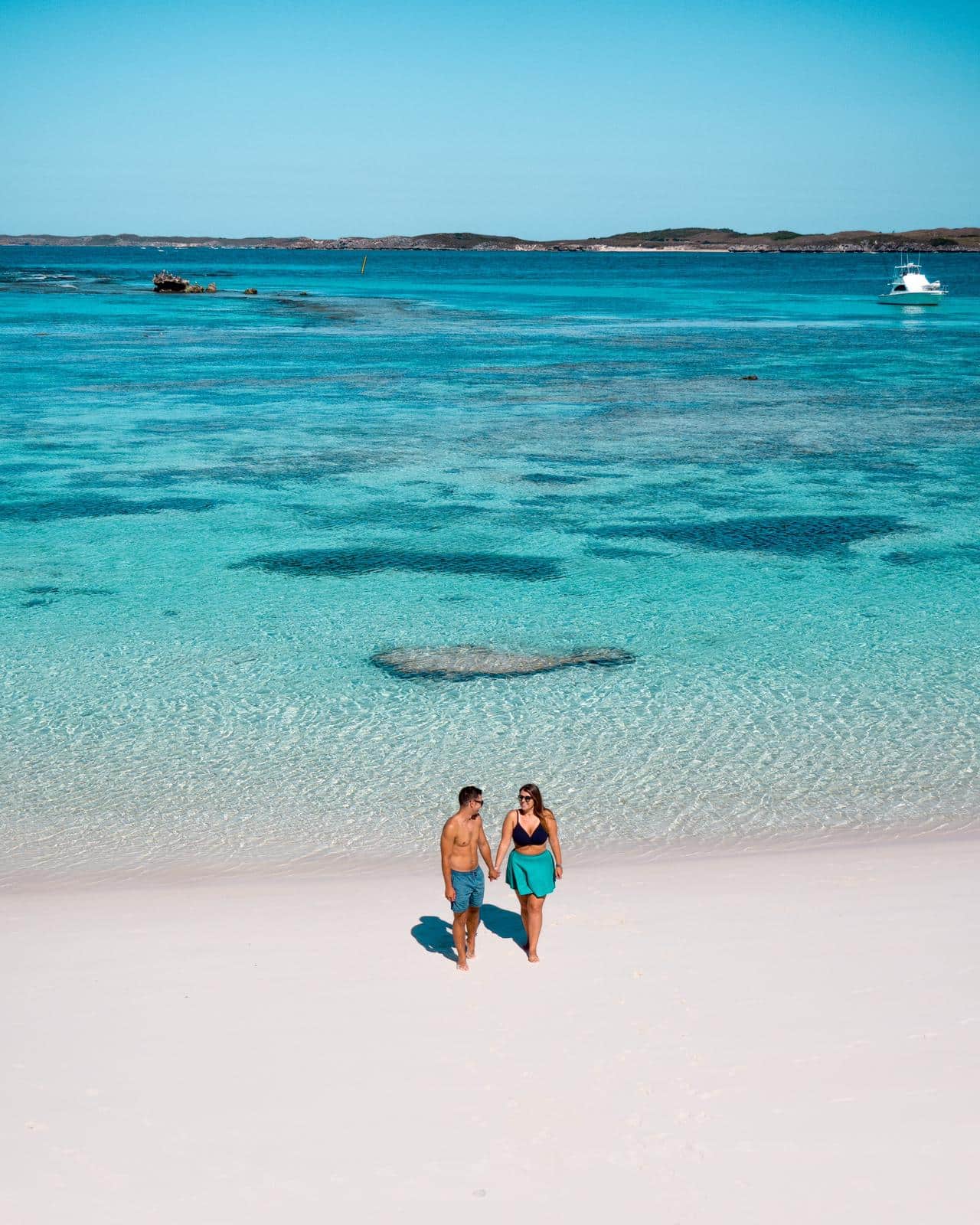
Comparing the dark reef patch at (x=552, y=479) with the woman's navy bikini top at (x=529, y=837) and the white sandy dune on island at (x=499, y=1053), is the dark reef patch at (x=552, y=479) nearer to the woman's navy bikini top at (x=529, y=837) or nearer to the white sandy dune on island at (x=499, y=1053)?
the white sandy dune on island at (x=499, y=1053)

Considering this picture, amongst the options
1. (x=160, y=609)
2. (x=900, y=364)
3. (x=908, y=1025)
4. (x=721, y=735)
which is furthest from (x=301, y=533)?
(x=900, y=364)

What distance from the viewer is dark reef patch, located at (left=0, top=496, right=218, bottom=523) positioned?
80.1 ft

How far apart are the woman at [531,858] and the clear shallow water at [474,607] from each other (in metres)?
2.78

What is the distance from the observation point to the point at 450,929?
9.52 meters

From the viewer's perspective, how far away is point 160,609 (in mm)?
18531

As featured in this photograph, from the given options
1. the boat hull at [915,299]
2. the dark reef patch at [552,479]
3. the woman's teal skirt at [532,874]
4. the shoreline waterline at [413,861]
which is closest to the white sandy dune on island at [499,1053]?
the shoreline waterline at [413,861]

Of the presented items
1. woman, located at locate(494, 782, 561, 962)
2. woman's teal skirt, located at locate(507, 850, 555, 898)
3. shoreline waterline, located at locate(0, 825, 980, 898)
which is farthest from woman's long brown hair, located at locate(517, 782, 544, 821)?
shoreline waterline, located at locate(0, 825, 980, 898)

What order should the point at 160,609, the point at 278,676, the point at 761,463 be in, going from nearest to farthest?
the point at 278,676 → the point at 160,609 → the point at 761,463

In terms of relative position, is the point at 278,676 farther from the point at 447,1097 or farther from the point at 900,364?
the point at 900,364

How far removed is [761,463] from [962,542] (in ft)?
26.3

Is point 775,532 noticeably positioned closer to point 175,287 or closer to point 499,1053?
point 499,1053

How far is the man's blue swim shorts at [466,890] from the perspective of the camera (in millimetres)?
8609

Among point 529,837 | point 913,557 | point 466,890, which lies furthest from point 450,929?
point 913,557

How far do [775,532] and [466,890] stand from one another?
16.0 metres
